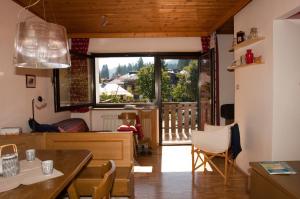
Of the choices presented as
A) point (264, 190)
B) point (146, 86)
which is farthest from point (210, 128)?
point (146, 86)

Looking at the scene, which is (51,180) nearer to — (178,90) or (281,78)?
(281,78)

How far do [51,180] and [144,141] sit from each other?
12.6 feet

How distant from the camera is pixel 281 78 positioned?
3096mm

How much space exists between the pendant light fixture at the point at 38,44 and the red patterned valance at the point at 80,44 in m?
3.77

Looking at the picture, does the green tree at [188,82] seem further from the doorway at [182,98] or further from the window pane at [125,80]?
the window pane at [125,80]

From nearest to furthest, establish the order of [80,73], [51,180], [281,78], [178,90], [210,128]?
[51,180]
[281,78]
[210,128]
[80,73]
[178,90]

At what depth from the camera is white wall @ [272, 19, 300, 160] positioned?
3074mm

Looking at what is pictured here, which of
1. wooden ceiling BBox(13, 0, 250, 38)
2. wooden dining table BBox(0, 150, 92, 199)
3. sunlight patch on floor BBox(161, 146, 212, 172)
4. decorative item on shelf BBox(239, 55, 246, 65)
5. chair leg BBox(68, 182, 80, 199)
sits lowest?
sunlight patch on floor BBox(161, 146, 212, 172)

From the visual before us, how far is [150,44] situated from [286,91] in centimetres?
354

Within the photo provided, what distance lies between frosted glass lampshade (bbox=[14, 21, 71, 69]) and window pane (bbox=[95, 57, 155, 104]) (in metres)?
3.99

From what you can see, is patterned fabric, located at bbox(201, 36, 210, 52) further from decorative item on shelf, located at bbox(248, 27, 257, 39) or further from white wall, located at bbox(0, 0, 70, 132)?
white wall, located at bbox(0, 0, 70, 132)

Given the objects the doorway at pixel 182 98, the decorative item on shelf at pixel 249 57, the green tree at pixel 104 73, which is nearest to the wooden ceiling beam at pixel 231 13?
the decorative item on shelf at pixel 249 57

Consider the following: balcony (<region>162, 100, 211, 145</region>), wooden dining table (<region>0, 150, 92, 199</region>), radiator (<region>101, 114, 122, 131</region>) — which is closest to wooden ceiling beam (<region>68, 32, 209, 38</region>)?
balcony (<region>162, 100, 211, 145</region>)

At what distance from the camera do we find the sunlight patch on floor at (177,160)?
4453 millimetres
